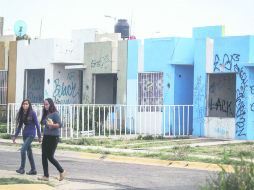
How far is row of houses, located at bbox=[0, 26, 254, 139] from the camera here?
2403cm

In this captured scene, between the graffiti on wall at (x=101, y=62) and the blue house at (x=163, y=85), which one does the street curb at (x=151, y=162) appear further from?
the graffiti on wall at (x=101, y=62)

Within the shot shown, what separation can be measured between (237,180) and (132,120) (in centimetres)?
1917

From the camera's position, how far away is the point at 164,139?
937 inches

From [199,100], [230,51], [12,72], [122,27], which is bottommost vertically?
[199,100]

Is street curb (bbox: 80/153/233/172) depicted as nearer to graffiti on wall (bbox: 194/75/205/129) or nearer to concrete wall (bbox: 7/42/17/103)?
graffiti on wall (bbox: 194/75/205/129)

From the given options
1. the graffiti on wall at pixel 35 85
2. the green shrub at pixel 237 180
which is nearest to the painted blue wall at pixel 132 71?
the graffiti on wall at pixel 35 85

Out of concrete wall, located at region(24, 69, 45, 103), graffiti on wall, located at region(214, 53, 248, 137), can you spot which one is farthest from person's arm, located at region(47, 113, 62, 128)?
concrete wall, located at region(24, 69, 45, 103)

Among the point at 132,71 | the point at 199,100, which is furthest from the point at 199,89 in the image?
the point at 132,71

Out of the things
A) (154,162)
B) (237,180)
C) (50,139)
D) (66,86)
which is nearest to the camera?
(237,180)

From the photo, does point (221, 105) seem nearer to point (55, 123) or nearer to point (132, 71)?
point (132, 71)

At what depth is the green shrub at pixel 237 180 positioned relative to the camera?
7.36 metres

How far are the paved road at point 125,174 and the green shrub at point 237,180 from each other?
341 cm

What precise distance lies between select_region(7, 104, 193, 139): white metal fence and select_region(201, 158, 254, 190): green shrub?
16115 millimetres

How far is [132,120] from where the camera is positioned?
2659cm
